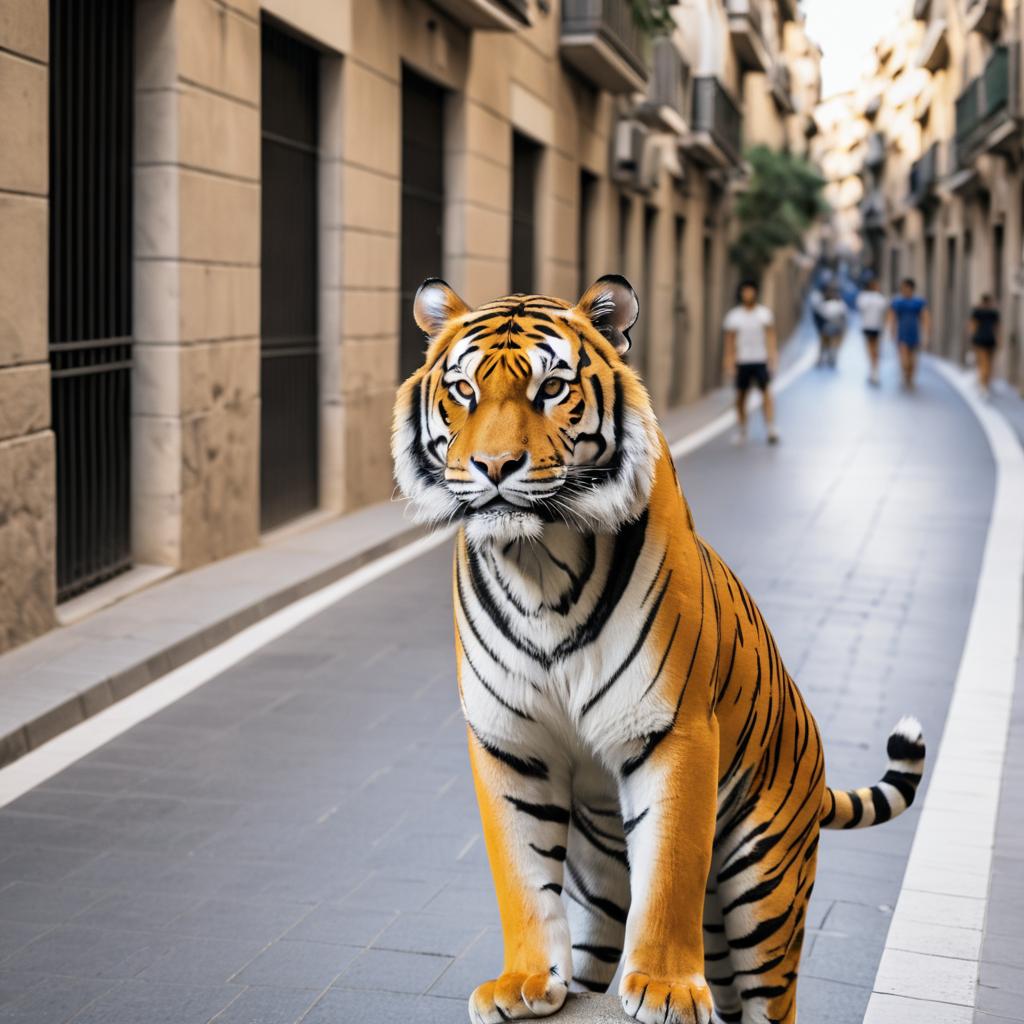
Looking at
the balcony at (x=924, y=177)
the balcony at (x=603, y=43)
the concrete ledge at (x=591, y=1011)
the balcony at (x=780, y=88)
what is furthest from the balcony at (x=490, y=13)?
the balcony at (x=780, y=88)

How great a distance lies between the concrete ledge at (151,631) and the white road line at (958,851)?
2310 millimetres

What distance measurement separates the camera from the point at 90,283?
951 cm

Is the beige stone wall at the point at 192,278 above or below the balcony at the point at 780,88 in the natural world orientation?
below

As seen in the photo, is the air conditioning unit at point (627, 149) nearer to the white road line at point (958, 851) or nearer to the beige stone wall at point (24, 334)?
the white road line at point (958, 851)

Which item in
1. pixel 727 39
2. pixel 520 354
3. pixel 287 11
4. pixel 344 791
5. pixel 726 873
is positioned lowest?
pixel 344 791

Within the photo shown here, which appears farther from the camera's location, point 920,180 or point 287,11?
point 920,180

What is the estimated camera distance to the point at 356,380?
A: 1375cm

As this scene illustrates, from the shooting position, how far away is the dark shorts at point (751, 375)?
66.6 ft

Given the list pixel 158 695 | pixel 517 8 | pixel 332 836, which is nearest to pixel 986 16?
pixel 517 8

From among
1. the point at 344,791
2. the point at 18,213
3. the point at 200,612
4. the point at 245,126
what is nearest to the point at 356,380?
the point at 245,126

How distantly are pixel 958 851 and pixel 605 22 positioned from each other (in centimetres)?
1711

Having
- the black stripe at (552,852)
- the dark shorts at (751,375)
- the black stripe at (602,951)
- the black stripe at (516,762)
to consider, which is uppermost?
the dark shorts at (751,375)

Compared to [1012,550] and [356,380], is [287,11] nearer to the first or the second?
[356,380]

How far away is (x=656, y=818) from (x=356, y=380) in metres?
11.1
